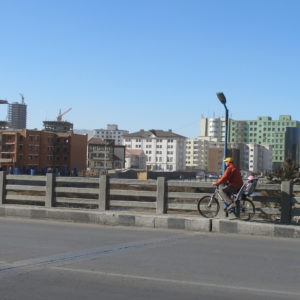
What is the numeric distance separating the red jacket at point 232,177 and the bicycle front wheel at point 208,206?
723 millimetres

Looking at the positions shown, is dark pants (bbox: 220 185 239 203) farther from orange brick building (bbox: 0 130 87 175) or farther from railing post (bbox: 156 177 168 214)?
orange brick building (bbox: 0 130 87 175)

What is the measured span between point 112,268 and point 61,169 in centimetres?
10406

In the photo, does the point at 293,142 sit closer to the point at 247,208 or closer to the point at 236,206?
the point at 247,208

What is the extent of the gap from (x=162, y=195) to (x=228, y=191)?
2024 millimetres

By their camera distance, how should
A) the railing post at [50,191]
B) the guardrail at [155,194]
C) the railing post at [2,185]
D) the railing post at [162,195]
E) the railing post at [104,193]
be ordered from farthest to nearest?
the railing post at [2,185] < the railing post at [50,191] < the railing post at [104,193] < the railing post at [162,195] < the guardrail at [155,194]

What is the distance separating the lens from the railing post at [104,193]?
49.5ft

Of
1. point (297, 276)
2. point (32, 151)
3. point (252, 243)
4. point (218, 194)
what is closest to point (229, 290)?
point (297, 276)

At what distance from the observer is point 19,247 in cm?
991

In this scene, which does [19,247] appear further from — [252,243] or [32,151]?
[32,151]

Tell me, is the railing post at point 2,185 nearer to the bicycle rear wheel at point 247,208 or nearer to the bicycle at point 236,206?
the bicycle at point 236,206

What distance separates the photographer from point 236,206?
1334cm

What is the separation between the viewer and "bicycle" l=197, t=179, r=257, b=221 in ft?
43.4

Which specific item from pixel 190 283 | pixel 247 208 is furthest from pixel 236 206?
pixel 190 283

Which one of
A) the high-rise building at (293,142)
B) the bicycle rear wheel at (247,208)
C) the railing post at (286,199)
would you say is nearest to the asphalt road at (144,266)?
the railing post at (286,199)
